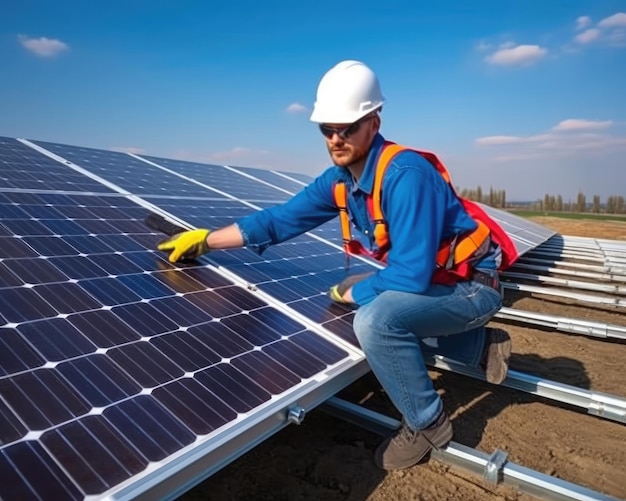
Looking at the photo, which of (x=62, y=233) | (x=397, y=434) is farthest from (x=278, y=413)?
(x=62, y=233)

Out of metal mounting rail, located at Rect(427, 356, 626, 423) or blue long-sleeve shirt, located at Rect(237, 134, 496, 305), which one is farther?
metal mounting rail, located at Rect(427, 356, 626, 423)

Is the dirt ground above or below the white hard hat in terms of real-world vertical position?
below

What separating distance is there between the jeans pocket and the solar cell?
3.56 ft

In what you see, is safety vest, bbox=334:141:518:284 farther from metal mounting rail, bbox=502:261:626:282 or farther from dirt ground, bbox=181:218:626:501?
metal mounting rail, bbox=502:261:626:282

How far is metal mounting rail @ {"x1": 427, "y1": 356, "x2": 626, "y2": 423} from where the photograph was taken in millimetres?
3963

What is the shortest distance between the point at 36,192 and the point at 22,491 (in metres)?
4.11

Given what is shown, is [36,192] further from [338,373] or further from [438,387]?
[438,387]

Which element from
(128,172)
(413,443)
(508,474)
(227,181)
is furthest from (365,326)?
(227,181)

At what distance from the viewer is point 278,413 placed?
9.36 ft

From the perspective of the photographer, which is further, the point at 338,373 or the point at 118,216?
the point at 118,216

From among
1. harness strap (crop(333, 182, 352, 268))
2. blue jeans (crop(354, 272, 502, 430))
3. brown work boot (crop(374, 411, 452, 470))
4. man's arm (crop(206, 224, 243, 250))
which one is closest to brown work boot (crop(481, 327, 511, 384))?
blue jeans (crop(354, 272, 502, 430))

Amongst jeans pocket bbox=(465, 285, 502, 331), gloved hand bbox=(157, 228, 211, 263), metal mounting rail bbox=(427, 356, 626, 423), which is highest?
gloved hand bbox=(157, 228, 211, 263)

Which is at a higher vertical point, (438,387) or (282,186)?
(282,186)

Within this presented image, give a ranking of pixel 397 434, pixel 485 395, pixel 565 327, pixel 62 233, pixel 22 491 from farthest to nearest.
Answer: pixel 565 327, pixel 485 395, pixel 62 233, pixel 397 434, pixel 22 491
